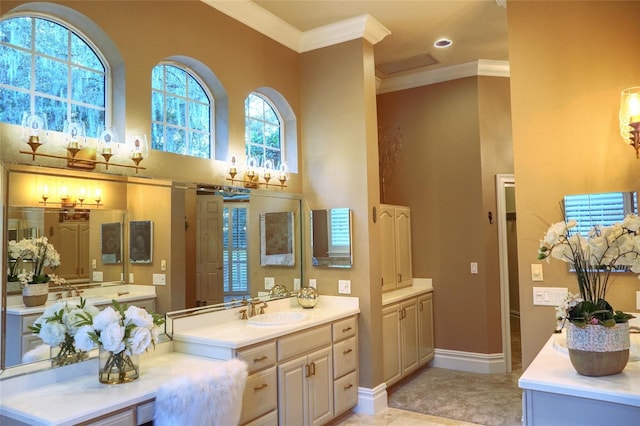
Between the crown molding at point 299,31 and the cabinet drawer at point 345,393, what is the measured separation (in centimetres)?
285

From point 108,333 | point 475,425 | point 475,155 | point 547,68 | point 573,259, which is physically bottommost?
point 475,425

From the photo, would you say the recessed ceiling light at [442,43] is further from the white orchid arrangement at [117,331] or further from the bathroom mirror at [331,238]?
the white orchid arrangement at [117,331]

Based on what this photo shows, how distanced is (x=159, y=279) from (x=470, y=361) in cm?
352

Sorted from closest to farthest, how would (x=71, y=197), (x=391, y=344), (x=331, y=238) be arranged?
(x=71, y=197), (x=331, y=238), (x=391, y=344)

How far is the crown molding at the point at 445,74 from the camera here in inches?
198

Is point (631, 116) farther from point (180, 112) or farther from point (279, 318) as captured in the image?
point (180, 112)

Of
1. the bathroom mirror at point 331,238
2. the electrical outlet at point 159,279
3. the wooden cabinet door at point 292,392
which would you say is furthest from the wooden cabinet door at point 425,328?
the electrical outlet at point 159,279

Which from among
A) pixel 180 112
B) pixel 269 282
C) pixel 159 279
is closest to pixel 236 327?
pixel 159 279

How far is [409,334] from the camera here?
4668 mm

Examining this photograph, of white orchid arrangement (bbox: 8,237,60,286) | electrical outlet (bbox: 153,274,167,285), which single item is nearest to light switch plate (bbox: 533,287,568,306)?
electrical outlet (bbox: 153,274,167,285)

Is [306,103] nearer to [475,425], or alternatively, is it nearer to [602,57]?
[602,57]

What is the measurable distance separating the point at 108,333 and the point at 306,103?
2.81m

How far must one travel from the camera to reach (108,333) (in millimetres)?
2150

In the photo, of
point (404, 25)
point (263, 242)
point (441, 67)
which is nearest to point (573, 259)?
point (263, 242)
